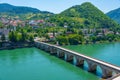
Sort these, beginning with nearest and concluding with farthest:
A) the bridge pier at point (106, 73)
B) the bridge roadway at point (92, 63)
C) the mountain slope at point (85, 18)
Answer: the bridge roadway at point (92, 63) → the bridge pier at point (106, 73) → the mountain slope at point (85, 18)

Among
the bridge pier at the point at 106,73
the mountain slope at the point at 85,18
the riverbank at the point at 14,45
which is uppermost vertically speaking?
the mountain slope at the point at 85,18

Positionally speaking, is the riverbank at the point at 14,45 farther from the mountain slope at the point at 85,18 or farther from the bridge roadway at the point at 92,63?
the mountain slope at the point at 85,18

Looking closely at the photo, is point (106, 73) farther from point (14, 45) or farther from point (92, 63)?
point (14, 45)

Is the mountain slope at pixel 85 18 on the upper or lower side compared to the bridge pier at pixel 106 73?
upper

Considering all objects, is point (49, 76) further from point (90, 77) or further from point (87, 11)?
point (87, 11)

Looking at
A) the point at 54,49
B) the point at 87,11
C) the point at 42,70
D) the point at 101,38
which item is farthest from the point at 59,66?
the point at 87,11

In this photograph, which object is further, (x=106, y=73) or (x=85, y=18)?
(x=85, y=18)

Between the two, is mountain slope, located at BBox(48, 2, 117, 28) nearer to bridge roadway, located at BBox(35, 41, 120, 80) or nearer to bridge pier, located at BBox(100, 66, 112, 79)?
bridge roadway, located at BBox(35, 41, 120, 80)

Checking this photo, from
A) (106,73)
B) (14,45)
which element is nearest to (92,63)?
(106,73)

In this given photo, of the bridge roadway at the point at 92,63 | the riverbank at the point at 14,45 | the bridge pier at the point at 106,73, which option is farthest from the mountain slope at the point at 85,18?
the bridge pier at the point at 106,73
